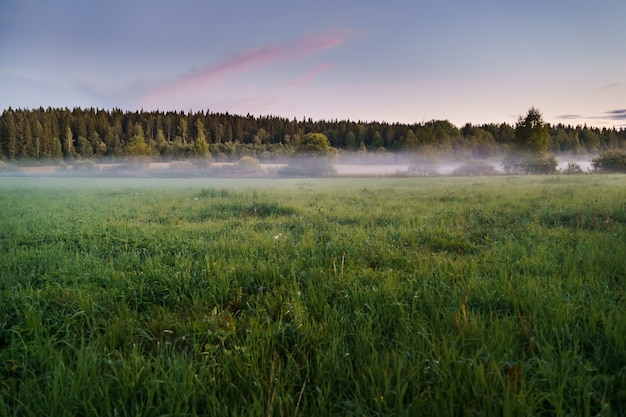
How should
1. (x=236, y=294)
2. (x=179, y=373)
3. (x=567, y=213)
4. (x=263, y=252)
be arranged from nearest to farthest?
(x=179, y=373)
(x=236, y=294)
(x=263, y=252)
(x=567, y=213)

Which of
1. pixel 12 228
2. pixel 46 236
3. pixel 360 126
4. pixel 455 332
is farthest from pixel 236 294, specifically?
pixel 360 126

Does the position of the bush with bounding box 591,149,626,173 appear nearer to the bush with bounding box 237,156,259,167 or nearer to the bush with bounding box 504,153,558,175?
the bush with bounding box 504,153,558,175

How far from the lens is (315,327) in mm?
2656

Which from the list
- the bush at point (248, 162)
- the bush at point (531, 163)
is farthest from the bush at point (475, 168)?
the bush at point (248, 162)

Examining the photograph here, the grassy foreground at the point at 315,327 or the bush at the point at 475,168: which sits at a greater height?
the bush at the point at 475,168

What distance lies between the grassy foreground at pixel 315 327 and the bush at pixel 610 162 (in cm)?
5970

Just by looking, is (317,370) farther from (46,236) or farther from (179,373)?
(46,236)

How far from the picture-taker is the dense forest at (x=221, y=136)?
13.7 m

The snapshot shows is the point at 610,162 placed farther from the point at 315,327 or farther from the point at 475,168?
the point at 315,327

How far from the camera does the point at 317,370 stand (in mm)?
2186

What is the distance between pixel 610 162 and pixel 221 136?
66234 mm

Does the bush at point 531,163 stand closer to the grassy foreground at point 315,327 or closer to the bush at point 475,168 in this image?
the bush at point 475,168

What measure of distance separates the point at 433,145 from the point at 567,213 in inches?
2801

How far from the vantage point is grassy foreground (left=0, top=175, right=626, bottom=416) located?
189 centimetres
